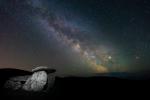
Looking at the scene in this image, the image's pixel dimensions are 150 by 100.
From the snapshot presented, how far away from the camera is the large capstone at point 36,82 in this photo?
14.4m

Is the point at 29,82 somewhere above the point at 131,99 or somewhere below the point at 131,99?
above

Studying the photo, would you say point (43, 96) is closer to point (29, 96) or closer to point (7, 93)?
point (29, 96)

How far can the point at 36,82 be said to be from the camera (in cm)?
1462

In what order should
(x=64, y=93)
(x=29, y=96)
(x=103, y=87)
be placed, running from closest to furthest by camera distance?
(x=29, y=96), (x=64, y=93), (x=103, y=87)

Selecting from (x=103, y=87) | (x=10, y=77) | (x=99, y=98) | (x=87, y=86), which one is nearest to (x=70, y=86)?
(x=87, y=86)

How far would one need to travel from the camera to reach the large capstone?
14.4 m

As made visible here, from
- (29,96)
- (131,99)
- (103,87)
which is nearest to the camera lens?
(131,99)

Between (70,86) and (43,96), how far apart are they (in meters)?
4.07

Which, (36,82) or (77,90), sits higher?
(36,82)

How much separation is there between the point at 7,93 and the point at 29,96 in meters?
1.92

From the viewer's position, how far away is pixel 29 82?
592 inches

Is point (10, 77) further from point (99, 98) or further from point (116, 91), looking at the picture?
point (116, 91)

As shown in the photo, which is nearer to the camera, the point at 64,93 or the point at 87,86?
the point at 64,93

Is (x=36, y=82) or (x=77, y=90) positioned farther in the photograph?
(x=77, y=90)
